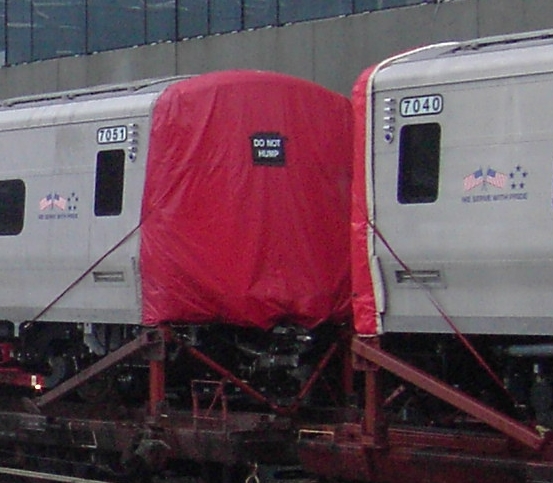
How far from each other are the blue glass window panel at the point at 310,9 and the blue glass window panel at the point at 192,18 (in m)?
1.78

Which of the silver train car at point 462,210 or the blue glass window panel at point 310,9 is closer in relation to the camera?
the silver train car at point 462,210

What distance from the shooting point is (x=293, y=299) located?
1273 centimetres

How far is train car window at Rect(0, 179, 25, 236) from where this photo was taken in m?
14.5

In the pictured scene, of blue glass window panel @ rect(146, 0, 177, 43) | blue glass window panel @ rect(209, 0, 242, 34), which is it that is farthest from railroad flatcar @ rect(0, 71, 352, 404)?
blue glass window panel @ rect(146, 0, 177, 43)

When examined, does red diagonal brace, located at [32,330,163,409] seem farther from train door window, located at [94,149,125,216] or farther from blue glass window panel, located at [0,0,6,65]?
blue glass window panel, located at [0,0,6,65]

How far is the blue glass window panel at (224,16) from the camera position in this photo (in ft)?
72.1

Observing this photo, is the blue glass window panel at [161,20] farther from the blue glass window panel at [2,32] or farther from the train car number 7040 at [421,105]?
the train car number 7040 at [421,105]

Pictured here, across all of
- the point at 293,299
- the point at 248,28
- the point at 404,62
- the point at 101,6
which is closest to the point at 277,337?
the point at 293,299

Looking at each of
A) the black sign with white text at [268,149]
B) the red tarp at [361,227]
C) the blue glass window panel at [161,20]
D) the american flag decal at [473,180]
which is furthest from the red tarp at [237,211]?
the blue glass window panel at [161,20]

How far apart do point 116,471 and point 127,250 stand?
2379mm

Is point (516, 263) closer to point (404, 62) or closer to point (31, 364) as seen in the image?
point (404, 62)

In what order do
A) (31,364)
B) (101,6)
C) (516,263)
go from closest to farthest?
(516,263) → (31,364) → (101,6)

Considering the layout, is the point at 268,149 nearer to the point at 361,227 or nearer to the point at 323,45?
the point at 361,227

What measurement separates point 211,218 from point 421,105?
8.73 feet
